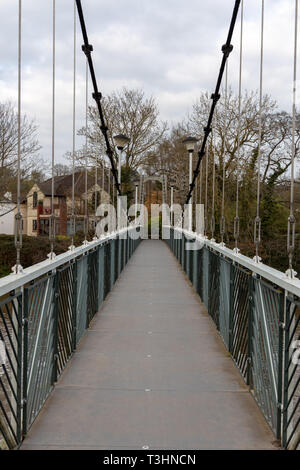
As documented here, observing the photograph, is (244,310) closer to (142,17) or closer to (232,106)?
(142,17)

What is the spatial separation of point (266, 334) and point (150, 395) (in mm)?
867

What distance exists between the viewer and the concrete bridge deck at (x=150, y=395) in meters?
2.65

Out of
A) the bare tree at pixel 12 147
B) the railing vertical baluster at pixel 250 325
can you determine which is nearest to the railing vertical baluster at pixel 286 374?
the railing vertical baluster at pixel 250 325

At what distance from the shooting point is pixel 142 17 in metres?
7.61

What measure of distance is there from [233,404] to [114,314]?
10.0ft

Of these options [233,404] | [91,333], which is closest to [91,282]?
[91,333]

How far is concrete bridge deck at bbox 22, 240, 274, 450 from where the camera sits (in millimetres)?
2648

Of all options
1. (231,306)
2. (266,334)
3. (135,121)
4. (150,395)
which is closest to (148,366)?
(150,395)

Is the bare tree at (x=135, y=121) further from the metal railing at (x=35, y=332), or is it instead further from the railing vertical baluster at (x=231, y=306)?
the railing vertical baluster at (x=231, y=306)

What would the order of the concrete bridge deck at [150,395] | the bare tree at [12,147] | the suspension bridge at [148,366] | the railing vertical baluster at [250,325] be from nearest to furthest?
the suspension bridge at [148,366], the concrete bridge deck at [150,395], the railing vertical baluster at [250,325], the bare tree at [12,147]

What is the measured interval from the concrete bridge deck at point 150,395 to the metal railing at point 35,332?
122 millimetres

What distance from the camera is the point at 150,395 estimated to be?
10.8 feet

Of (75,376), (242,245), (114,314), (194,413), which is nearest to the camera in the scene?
(194,413)

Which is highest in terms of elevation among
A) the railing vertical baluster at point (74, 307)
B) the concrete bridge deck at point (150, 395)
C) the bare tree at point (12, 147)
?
the bare tree at point (12, 147)
